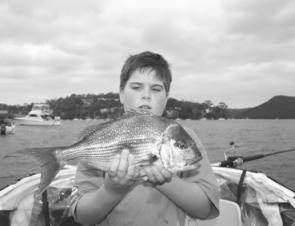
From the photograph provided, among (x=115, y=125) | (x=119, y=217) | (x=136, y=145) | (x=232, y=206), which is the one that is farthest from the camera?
(x=232, y=206)

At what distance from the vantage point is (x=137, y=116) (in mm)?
2926

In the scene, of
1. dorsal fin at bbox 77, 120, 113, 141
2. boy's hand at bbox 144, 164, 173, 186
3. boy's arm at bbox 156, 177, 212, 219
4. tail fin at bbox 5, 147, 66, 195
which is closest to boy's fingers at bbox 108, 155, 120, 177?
boy's hand at bbox 144, 164, 173, 186

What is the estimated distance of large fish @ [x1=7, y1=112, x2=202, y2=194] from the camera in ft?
8.95

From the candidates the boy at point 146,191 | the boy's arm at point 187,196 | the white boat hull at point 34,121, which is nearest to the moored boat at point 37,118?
the white boat hull at point 34,121

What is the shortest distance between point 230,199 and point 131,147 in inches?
142

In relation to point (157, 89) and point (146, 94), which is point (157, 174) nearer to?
point (146, 94)

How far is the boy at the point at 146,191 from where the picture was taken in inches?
119

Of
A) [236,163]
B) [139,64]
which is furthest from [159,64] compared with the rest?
[236,163]

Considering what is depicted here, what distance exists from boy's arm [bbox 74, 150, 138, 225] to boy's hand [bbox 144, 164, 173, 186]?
0.11m

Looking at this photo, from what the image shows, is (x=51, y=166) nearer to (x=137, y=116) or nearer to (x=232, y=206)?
(x=137, y=116)

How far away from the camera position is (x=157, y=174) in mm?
2717

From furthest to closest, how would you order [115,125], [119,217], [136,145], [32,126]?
[32,126] → [119,217] → [115,125] → [136,145]

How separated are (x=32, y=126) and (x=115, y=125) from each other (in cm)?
9336

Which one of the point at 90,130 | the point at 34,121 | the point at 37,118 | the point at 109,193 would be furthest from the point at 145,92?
the point at 34,121
